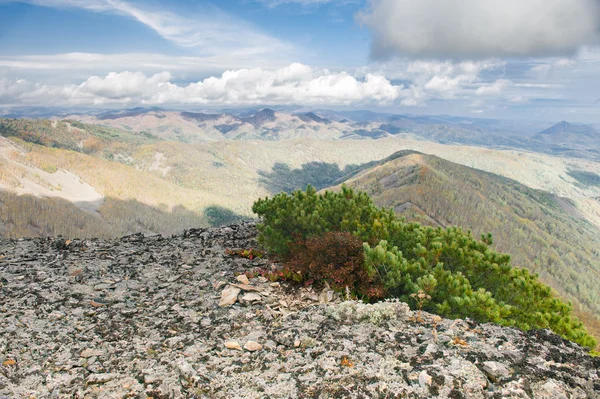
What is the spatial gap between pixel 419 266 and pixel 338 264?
2.59 metres

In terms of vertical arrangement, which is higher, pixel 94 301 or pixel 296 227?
pixel 296 227

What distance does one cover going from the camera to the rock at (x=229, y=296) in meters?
11.2

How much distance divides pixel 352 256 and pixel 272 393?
19.5 feet

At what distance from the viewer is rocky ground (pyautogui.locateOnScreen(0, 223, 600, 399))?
22.7 feet

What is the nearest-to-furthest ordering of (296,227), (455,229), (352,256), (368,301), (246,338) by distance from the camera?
(246,338) < (368,301) < (352,256) < (455,229) < (296,227)

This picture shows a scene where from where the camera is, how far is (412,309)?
1092cm

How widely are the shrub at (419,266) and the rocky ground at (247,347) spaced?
0.99 m

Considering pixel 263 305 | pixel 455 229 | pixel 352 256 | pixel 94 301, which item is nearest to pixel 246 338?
pixel 263 305

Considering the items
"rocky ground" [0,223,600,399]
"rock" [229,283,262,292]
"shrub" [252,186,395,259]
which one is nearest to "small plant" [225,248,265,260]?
A: "shrub" [252,186,395,259]

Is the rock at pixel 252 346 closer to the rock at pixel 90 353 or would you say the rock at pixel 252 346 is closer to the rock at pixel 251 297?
the rock at pixel 251 297

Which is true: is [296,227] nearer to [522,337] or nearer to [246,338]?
[246,338]

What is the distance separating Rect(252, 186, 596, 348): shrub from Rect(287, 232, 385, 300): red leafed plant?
31 mm

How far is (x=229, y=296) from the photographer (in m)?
11.5

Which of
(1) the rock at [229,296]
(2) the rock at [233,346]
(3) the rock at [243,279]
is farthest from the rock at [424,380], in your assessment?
(3) the rock at [243,279]
